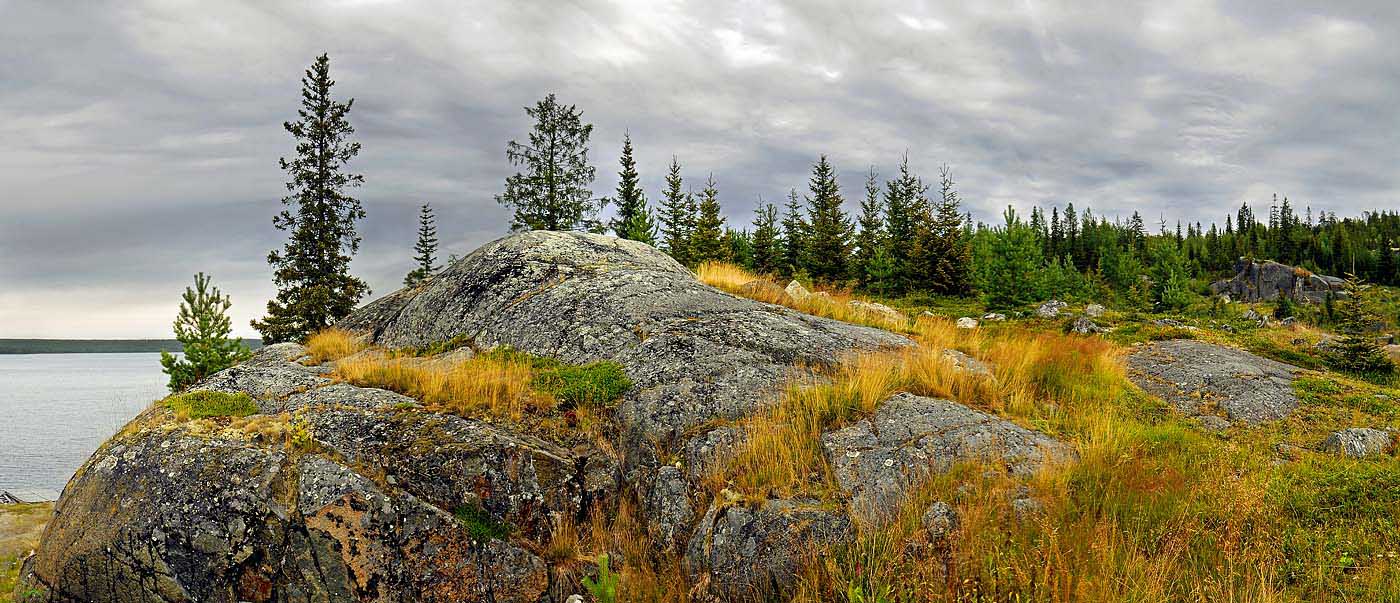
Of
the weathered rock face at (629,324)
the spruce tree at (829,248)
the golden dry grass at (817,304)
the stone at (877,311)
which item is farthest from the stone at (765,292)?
the spruce tree at (829,248)

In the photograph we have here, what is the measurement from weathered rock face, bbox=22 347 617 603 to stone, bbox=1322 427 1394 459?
9322 mm

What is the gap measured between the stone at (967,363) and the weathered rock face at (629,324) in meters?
0.83

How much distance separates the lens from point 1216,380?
12086 millimetres

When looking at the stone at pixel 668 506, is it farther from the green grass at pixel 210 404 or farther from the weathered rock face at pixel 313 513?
the green grass at pixel 210 404

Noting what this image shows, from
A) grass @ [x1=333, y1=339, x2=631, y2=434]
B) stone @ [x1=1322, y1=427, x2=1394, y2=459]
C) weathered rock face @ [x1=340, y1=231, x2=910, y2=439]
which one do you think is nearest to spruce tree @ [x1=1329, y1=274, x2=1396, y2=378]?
stone @ [x1=1322, y1=427, x2=1394, y2=459]

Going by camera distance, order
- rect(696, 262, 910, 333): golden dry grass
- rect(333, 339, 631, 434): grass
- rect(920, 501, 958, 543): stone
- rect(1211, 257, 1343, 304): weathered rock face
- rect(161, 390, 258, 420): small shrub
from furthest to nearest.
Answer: rect(1211, 257, 1343, 304): weathered rock face → rect(696, 262, 910, 333): golden dry grass → rect(333, 339, 631, 434): grass → rect(161, 390, 258, 420): small shrub → rect(920, 501, 958, 543): stone

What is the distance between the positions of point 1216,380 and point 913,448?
9.66 meters

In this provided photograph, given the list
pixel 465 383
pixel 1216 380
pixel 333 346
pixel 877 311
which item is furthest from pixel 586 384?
pixel 1216 380

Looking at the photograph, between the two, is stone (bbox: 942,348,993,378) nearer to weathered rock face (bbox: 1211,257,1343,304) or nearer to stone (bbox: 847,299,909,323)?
stone (bbox: 847,299,909,323)

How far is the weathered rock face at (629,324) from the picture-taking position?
7.88m

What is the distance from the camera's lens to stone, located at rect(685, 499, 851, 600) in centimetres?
523

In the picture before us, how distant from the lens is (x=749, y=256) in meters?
51.4

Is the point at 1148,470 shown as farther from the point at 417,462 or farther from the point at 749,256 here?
the point at 749,256

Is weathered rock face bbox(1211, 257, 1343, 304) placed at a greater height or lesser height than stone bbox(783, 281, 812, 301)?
greater
